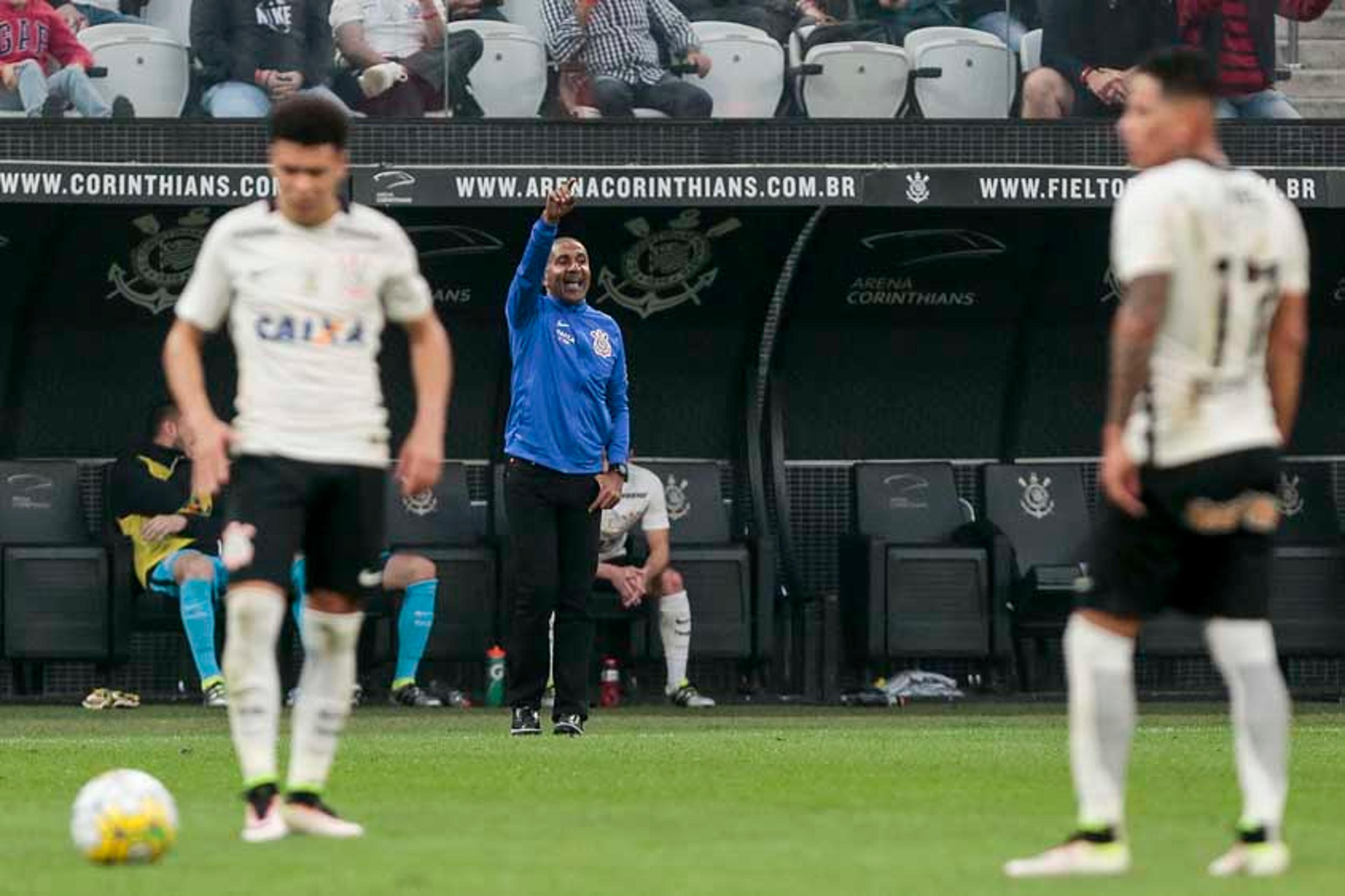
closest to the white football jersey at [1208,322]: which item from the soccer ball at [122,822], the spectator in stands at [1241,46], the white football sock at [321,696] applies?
the white football sock at [321,696]

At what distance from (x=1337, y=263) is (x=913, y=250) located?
2507 millimetres

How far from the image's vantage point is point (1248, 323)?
630cm

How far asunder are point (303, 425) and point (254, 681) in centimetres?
66

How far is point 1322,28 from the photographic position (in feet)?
51.5

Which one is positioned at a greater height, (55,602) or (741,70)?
(741,70)

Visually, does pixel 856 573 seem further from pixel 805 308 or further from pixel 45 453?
pixel 45 453

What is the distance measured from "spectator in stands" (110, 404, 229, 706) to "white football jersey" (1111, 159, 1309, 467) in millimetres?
9231

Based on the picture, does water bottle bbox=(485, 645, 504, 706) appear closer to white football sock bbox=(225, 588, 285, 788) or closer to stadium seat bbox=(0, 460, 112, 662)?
stadium seat bbox=(0, 460, 112, 662)

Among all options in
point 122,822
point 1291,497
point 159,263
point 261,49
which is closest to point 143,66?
point 261,49

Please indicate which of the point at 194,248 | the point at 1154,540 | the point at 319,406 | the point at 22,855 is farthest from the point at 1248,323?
the point at 194,248

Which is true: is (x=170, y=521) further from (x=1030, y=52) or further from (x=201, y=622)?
(x=1030, y=52)

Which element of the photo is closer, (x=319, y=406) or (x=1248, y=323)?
(x=1248, y=323)

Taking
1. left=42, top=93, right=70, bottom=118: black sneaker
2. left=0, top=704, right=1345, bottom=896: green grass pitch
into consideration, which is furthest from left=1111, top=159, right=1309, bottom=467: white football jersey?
left=42, top=93, right=70, bottom=118: black sneaker

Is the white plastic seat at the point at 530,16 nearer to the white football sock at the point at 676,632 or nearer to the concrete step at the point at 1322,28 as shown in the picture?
the white football sock at the point at 676,632
